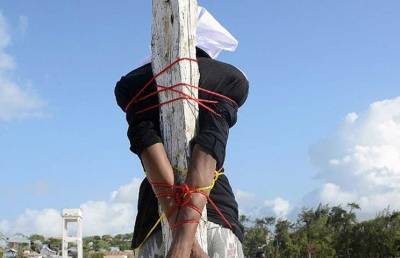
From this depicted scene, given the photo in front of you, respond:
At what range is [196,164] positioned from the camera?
1.90 metres

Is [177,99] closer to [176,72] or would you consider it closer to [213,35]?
[176,72]

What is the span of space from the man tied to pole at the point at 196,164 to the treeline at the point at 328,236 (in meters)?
36.1

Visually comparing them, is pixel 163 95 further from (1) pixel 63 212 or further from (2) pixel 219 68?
(1) pixel 63 212

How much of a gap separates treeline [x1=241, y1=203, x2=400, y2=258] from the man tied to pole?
118ft

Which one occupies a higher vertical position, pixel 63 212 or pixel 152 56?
pixel 63 212

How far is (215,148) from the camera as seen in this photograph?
1903 mm

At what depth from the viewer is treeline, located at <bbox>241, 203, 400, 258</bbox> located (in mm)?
41250

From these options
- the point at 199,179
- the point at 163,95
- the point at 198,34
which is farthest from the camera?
the point at 198,34

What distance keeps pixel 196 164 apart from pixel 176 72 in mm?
342

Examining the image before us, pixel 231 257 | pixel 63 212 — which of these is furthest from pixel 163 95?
pixel 63 212

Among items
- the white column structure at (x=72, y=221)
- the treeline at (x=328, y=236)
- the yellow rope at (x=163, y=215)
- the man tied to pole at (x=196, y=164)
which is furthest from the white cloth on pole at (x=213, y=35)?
the treeline at (x=328, y=236)

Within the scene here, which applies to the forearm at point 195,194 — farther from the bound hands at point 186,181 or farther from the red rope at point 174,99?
the red rope at point 174,99

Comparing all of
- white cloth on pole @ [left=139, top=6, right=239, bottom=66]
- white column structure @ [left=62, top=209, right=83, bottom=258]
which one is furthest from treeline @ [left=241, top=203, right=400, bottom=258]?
white cloth on pole @ [left=139, top=6, right=239, bottom=66]

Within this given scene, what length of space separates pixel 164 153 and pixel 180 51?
367 mm
